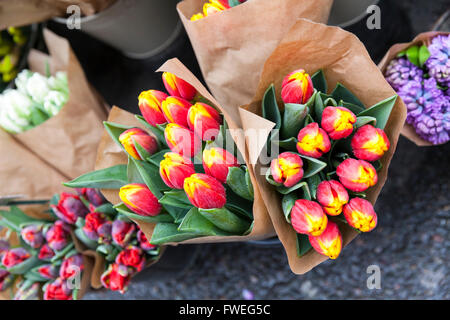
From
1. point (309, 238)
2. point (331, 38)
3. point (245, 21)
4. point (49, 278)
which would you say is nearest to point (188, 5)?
point (245, 21)

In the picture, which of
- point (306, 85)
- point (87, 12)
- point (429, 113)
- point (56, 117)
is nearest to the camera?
point (306, 85)

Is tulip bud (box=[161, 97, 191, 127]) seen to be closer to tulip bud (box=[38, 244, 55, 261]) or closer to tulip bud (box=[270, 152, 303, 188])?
tulip bud (box=[270, 152, 303, 188])

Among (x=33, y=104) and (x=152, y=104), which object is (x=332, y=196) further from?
(x=33, y=104)

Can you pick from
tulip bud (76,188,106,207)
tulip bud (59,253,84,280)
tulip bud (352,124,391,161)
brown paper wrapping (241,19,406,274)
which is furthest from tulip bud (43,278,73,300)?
tulip bud (352,124,391,161)

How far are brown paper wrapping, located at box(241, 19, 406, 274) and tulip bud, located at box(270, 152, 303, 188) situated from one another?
0.09 ft

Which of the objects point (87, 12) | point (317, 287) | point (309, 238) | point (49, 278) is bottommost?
point (317, 287)

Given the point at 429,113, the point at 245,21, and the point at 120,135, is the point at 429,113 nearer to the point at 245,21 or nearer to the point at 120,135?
the point at 245,21

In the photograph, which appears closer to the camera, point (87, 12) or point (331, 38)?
point (331, 38)

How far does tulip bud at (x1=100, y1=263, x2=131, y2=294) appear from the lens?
0.60 meters

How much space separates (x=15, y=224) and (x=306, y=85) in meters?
0.53

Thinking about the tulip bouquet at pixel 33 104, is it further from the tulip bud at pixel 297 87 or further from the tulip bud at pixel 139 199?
the tulip bud at pixel 297 87

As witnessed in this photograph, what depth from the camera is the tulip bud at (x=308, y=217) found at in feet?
1.44

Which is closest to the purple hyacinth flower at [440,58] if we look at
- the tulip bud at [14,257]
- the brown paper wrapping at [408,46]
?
the brown paper wrapping at [408,46]

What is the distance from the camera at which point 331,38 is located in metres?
0.48
